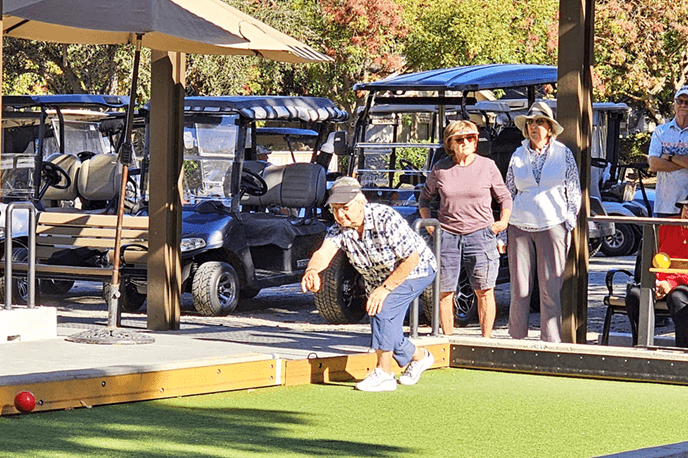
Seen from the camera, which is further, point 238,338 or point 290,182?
point 290,182

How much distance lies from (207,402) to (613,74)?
34581 mm

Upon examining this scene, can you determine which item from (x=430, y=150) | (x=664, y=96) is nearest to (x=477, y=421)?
(x=430, y=150)

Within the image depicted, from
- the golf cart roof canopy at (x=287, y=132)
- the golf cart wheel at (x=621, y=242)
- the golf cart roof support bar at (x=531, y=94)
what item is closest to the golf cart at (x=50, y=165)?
the golf cart roof canopy at (x=287, y=132)

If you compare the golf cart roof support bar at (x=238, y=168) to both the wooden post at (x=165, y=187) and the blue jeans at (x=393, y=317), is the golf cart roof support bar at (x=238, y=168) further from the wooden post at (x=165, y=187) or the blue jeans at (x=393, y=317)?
the blue jeans at (x=393, y=317)

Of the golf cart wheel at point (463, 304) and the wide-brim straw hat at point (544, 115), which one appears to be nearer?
the wide-brim straw hat at point (544, 115)

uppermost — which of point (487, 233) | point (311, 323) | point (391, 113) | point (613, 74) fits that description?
point (613, 74)

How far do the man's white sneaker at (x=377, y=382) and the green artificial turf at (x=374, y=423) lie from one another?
74 mm

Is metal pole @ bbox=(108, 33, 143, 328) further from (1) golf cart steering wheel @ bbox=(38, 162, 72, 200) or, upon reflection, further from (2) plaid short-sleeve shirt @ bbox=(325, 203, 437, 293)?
(1) golf cart steering wheel @ bbox=(38, 162, 72, 200)

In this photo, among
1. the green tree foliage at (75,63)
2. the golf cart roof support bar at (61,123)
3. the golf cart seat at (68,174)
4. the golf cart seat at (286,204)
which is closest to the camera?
the golf cart seat at (286,204)

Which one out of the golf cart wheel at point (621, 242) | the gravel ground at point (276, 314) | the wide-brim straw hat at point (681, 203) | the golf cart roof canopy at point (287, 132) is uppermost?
the golf cart roof canopy at point (287, 132)

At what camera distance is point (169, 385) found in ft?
25.8

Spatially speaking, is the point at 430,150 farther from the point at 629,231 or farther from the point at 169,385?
the point at 629,231

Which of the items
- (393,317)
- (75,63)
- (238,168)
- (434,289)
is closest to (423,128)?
(238,168)

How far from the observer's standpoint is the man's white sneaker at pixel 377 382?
8344mm
